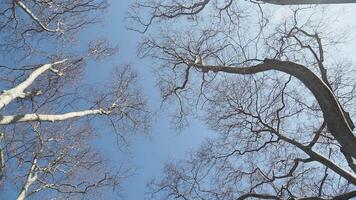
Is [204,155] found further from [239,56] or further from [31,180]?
[31,180]

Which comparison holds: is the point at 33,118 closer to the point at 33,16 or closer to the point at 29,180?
the point at 33,16

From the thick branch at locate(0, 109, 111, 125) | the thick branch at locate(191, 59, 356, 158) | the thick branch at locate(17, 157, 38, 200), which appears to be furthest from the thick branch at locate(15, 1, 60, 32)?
the thick branch at locate(191, 59, 356, 158)

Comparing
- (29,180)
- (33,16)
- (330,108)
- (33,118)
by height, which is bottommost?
(330,108)

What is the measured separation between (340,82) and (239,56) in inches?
96.5

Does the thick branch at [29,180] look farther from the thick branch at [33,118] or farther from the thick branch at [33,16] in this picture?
the thick branch at [33,16]

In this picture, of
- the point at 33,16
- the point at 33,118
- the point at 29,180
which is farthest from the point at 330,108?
the point at 29,180

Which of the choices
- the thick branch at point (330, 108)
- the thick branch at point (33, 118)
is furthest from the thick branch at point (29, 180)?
the thick branch at point (330, 108)

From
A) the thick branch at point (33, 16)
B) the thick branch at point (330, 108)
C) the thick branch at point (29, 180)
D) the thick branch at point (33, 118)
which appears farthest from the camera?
the thick branch at point (29, 180)

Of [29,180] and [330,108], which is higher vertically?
[29,180]

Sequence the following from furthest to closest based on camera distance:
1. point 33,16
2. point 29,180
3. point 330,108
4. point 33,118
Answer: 1. point 29,180
2. point 33,16
3. point 33,118
4. point 330,108

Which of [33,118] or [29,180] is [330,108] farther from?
[29,180]

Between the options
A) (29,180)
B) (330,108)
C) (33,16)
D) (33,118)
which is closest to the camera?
(330,108)

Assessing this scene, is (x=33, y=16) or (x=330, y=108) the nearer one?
(x=330, y=108)

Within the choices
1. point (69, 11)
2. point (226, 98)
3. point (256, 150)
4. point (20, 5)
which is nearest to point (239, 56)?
point (226, 98)
